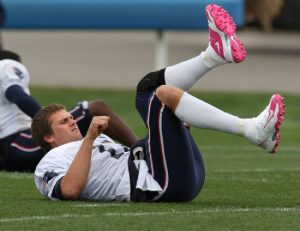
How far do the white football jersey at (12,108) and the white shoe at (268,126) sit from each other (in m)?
4.16

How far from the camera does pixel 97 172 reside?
325 inches

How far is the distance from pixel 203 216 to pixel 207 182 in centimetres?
309

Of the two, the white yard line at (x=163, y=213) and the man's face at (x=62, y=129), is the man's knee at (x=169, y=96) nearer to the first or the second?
the white yard line at (x=163, y=213)

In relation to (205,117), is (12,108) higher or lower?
lower

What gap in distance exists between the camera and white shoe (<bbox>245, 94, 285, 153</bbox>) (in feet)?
25.2

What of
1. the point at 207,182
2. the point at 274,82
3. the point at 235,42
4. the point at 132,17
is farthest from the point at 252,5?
the point at 235,42

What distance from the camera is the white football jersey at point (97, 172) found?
8.25 meters

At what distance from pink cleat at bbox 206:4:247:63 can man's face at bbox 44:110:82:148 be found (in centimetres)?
115

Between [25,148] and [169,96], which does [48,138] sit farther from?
[25,148]

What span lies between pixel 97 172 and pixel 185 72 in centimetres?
92

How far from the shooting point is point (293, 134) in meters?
16.9

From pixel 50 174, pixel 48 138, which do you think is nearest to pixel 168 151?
pixel 50 174

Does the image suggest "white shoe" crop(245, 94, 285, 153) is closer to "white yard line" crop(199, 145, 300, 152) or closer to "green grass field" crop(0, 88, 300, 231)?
"green grass field" crop(0, 88, 300, 231)

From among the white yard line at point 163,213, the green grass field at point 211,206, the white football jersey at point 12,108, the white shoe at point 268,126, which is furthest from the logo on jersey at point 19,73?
the white shoe at point 268,126
